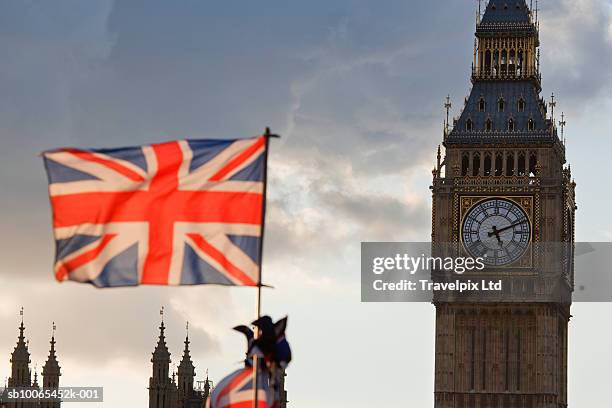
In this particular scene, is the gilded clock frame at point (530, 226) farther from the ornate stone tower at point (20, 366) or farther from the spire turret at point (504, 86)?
the ornate stone tower at point (20, 366)

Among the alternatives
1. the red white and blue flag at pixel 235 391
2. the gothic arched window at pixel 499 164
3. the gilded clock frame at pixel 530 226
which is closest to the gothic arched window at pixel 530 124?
the gothic arched window at pixel 499 164

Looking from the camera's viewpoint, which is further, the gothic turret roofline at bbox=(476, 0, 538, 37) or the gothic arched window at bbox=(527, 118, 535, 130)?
the gothic turret roofline at bbox=(476, 0, 538, 37)

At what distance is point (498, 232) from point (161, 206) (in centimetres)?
11910

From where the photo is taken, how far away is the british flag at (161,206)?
4012cm

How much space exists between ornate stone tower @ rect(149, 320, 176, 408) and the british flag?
398 feet

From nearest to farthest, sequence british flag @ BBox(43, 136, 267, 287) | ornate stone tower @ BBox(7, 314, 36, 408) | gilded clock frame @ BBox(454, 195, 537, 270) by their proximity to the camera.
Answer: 1. british flag @ BBox(43, 136, 267, 287)
2. ornate stone tower @ BBox(7, 314, 36, 408)
3. gilded clock frame @ BBox(454, 195, 537, 270)

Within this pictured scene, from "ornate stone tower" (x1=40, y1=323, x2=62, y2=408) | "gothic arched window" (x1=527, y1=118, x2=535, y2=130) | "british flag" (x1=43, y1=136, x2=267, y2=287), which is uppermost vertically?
"gothic arched window" (x1=527, y1=118, x2=535, y2=130)

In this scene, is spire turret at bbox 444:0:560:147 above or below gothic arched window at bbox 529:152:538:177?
above

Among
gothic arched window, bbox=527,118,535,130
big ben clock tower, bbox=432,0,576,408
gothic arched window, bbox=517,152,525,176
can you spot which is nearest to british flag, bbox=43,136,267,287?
big ben clock tower, bbox=432,0,576,408

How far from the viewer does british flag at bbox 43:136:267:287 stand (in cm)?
4012

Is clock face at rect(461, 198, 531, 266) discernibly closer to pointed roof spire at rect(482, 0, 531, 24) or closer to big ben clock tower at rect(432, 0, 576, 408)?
big ben clock tower at rect(432, 0, 576, 408)

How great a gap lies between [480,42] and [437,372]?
2515 cm

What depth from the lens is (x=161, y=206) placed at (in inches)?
1591

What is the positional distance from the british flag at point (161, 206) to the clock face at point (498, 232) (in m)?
118
